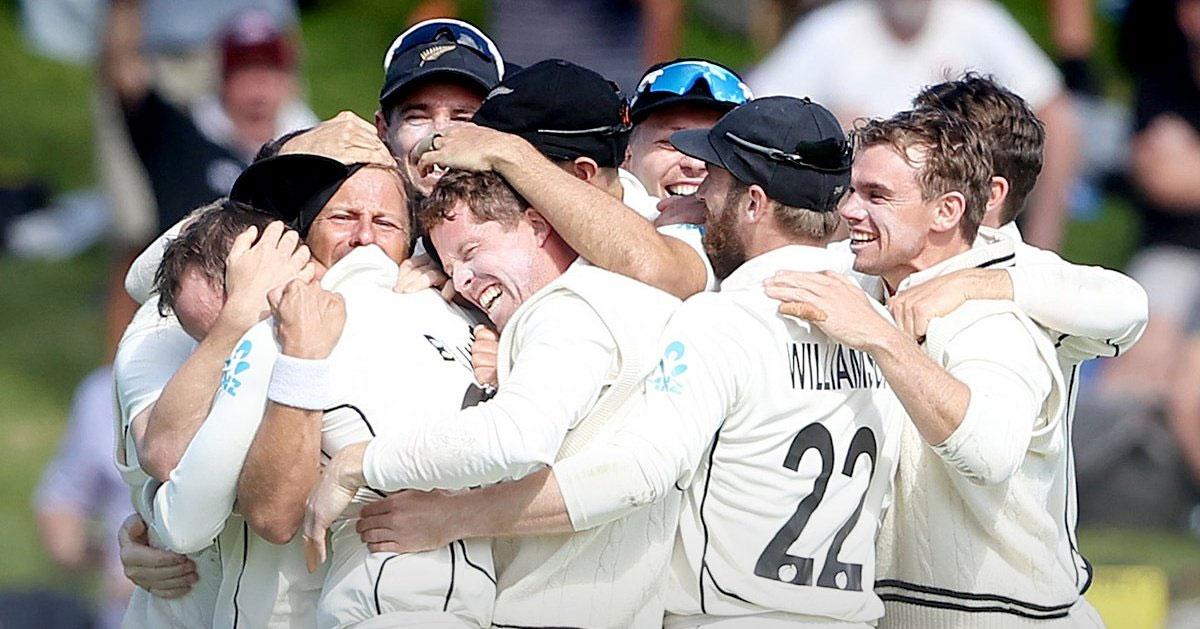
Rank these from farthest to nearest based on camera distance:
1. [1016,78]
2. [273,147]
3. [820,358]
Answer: [1016,78], [273,147], [820,358]

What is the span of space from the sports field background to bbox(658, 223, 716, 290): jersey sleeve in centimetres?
520

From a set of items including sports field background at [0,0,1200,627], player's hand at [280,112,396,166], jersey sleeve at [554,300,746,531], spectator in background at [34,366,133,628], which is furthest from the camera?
sports field background at [0,0,1200,627]

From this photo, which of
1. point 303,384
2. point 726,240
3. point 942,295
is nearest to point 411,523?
point 303,384

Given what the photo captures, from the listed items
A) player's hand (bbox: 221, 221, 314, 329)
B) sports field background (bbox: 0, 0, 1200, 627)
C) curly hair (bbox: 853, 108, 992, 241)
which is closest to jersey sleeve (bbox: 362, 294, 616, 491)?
player's hand (bbox: 221, 221, 314, 329)

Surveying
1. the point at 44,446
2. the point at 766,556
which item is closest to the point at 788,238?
the point at 766,556

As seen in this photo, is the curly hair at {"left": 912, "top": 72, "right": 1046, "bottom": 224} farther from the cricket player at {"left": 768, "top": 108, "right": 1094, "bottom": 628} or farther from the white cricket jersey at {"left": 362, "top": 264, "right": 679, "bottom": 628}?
the white cricket jersey at {"left": 362, "top": 264, "right": 679, "bottom": 628}

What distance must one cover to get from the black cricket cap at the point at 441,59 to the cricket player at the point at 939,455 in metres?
1.08

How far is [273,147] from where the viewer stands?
164 inches

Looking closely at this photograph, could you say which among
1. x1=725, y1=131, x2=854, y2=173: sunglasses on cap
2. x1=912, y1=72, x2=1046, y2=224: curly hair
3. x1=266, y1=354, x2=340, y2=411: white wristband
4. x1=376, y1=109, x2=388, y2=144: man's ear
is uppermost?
x1=912, y1=72, x2=1046, y2=224: curly hair

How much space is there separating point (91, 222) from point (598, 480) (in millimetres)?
6456

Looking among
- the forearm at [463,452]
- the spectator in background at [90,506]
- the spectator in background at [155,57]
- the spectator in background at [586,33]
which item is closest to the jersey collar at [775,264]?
the forearm at [463,452]

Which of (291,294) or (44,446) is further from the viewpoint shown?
(44,446)

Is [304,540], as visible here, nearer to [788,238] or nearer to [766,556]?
[766,556]

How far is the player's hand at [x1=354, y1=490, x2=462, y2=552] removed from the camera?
3441mm
